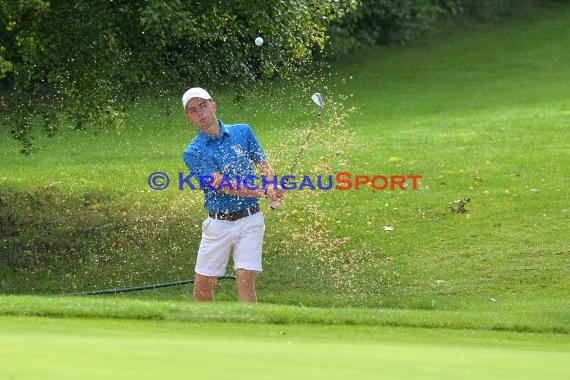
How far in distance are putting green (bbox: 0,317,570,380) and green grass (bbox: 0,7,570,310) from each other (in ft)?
11.6

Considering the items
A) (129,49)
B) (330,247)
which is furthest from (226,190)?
(330,247)

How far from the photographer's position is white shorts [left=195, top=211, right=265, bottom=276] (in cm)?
995

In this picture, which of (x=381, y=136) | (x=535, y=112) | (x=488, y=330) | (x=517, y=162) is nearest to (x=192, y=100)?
(x=488, y=330)

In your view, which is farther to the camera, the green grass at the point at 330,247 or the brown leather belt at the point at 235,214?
the brown leather belt at the point at 235,214

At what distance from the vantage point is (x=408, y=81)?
2614cm

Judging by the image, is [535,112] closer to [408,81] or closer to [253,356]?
[408,81]

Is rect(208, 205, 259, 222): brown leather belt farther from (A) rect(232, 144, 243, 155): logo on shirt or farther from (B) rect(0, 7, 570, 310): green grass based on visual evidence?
(B) rect(0, 7, 570, 310): green grass

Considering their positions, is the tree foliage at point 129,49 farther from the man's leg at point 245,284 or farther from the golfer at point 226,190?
the man's leg at point 245,284

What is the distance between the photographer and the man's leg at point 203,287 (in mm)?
10188

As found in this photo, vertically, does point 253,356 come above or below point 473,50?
below

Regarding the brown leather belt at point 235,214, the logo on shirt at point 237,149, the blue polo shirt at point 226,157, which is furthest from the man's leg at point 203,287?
the logo on shirt at point 237,149

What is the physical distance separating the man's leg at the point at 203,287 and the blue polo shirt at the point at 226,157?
664 mm

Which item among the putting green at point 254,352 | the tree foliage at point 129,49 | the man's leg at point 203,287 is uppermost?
the tree foliage at point 129,49

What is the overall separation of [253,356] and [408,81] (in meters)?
19.9
